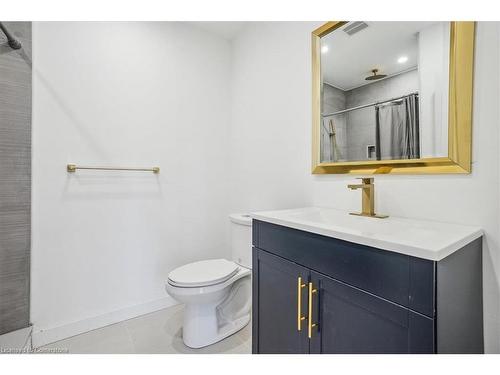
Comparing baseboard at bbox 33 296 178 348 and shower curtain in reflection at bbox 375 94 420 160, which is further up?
shower curtain in reflection at bbox 375 94 420 160

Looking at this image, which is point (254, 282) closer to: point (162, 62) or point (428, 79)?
point (428, 79)

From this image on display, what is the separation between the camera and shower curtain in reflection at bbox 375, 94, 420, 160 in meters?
1.11

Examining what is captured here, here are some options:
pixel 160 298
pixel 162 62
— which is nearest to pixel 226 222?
pixel 160 298

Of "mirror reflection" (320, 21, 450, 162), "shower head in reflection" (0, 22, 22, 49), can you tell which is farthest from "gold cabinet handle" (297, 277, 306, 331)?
"shower head in reflection" (0, 22, 22, 49)

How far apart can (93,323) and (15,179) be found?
3.42 feet

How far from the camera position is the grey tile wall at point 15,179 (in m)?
1.40

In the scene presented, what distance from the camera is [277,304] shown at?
1.09 m

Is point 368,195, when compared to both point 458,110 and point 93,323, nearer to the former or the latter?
point 458,110

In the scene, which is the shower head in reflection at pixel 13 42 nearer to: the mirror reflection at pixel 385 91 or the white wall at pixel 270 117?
the white wall at pixel 270 117

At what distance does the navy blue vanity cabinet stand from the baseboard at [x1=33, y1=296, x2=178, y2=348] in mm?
1105

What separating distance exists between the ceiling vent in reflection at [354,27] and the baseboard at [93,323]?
220 cm

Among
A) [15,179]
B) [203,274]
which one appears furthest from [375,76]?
→ [15,179]

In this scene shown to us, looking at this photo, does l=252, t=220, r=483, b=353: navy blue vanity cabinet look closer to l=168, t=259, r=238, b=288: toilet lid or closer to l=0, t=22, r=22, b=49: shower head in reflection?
l=168, t=259, r=238, b=288: toilet lid
